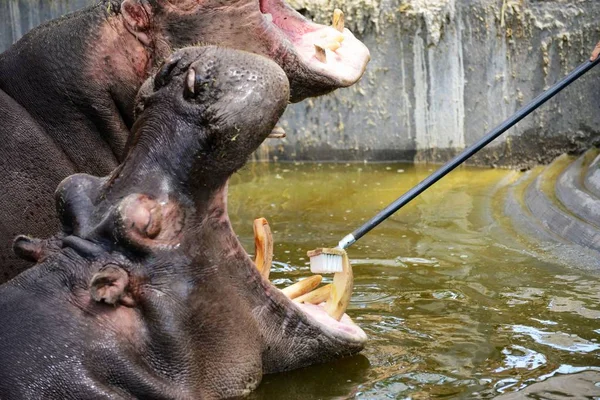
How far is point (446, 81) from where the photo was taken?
7203 millimetres

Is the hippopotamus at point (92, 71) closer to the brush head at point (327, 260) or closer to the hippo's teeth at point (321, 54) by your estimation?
the hippo's teeth at point (321, 54)

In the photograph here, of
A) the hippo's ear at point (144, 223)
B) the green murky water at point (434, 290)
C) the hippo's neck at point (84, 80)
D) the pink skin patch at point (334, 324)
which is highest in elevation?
the hippo's neck at point (84, 80)

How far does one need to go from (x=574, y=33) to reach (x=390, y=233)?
2233 millimetres

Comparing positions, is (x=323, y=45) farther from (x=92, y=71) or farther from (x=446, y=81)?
(x=446, y=81)

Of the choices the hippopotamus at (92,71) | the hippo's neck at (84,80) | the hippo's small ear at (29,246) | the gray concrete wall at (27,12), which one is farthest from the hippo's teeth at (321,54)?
the gray concrete wall at (27,12)

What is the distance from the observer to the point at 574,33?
679 centimetres

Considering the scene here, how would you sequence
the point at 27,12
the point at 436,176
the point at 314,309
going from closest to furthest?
the point at 314,309
the point at 436,176
the point at 27,12

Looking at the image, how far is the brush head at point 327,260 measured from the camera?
341 centimetres

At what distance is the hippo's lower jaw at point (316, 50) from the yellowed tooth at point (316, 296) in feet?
2.43

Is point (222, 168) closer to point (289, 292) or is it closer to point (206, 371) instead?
point (206, 371)

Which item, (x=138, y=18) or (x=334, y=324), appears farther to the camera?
(x=138, y=18)

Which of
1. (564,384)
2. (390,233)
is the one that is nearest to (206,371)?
(564,384)

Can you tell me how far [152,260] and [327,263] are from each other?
2.88ft

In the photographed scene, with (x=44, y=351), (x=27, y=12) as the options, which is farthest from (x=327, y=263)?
(x=27, y=12)
